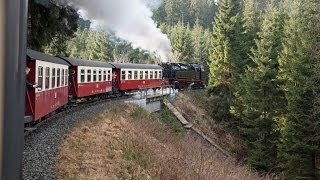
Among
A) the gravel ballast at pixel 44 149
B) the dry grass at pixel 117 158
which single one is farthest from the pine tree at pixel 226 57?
the gravel ballast at pixel 44 149

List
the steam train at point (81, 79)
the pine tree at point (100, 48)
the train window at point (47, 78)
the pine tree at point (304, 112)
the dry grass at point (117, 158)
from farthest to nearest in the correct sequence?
the pine tree at point (100, 48) → the pine tree at point (304, 112) → the train window at point (47, 78) → the steam train at point (81, 79) → the dry grass at point (117, 158)

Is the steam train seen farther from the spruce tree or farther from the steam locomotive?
the spruce tree

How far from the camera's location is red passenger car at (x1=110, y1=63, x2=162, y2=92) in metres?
27.7

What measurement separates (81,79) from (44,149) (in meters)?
11.1

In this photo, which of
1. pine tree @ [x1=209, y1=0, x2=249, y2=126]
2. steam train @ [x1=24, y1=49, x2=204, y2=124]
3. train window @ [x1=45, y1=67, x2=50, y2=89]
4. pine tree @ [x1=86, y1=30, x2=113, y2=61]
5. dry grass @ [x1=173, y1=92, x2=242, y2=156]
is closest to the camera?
steam train @ [x1=24, y1=49, x2=204, y2=124]

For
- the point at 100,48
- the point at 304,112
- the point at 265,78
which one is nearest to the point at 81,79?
the point at 304,112

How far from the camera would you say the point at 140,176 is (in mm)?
8922

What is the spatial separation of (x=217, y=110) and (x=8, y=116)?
34016 mm

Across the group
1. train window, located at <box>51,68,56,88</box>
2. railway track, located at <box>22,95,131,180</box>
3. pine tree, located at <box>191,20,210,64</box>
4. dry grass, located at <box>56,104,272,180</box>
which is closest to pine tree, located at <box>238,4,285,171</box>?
dry grass, located at <box>56,104,272,180</box>

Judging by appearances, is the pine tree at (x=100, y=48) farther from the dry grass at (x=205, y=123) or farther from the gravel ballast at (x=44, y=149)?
the gravel ballast at (x=44, y=149)

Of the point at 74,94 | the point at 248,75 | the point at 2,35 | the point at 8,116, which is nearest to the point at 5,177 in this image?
the point at 8,116

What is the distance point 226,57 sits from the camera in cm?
3497

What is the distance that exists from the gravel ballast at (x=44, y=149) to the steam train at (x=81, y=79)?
474 millimetres

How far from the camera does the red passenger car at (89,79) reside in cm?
1970
